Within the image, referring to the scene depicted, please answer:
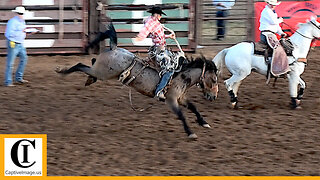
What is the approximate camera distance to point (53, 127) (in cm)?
904

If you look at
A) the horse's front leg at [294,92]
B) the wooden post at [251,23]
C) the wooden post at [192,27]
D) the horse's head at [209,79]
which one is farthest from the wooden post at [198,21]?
the horse's head at [209,79]

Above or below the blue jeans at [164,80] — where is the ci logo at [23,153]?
below

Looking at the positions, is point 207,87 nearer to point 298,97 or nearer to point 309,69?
point 298,97

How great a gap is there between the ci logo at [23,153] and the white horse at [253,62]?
429 cm

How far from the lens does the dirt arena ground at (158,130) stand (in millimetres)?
7637

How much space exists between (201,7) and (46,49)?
3769mm

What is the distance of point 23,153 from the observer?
22.3 feet

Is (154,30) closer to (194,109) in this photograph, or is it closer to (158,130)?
(194,109)

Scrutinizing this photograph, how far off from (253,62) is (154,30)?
230 centimetres

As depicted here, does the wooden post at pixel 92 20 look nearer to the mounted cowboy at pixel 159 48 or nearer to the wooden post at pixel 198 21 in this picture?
the wooden post at pixel 198 21

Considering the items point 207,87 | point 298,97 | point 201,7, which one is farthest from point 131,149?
point 201,7

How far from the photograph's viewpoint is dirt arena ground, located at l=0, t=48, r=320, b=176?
7637 mm

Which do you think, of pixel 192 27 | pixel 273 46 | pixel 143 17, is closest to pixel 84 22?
pixel 143 17

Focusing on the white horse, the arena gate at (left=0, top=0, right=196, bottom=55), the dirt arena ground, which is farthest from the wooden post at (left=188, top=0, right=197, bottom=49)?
the white horse
